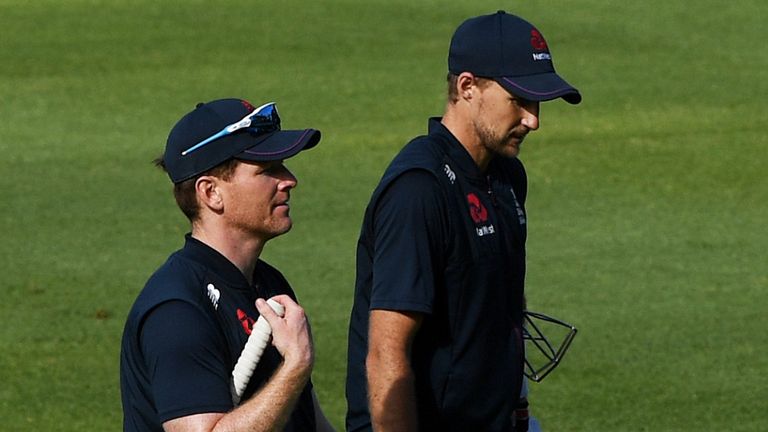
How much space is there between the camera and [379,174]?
1495cm

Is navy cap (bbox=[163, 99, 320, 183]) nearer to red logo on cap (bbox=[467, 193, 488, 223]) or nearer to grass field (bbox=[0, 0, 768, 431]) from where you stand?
red logo on cap (bbox=[467, 193, 488, 223])

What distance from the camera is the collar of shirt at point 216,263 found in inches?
176

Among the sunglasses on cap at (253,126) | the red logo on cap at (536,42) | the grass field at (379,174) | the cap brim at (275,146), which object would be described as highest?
the sunglasses on cap at (253,126)

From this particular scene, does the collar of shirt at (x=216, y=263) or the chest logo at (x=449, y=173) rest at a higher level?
the collar of shirt at (x=216, y=263)

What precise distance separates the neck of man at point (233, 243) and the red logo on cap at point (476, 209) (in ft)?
2.91

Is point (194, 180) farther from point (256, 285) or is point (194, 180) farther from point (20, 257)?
point (20, 257)

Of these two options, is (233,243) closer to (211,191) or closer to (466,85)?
(211,191)

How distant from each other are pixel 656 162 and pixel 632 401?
674 centimetres

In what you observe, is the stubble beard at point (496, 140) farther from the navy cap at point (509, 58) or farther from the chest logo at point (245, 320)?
the chest logo at point (245, 320)

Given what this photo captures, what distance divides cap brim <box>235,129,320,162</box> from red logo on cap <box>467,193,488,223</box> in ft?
2.56

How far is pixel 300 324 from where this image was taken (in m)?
4.21

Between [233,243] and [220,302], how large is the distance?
8.9 inches

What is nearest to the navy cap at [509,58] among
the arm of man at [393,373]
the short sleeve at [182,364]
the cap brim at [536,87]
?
the cap brim at [536,87]

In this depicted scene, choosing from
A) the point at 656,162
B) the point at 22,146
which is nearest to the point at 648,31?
the point at 656,162
